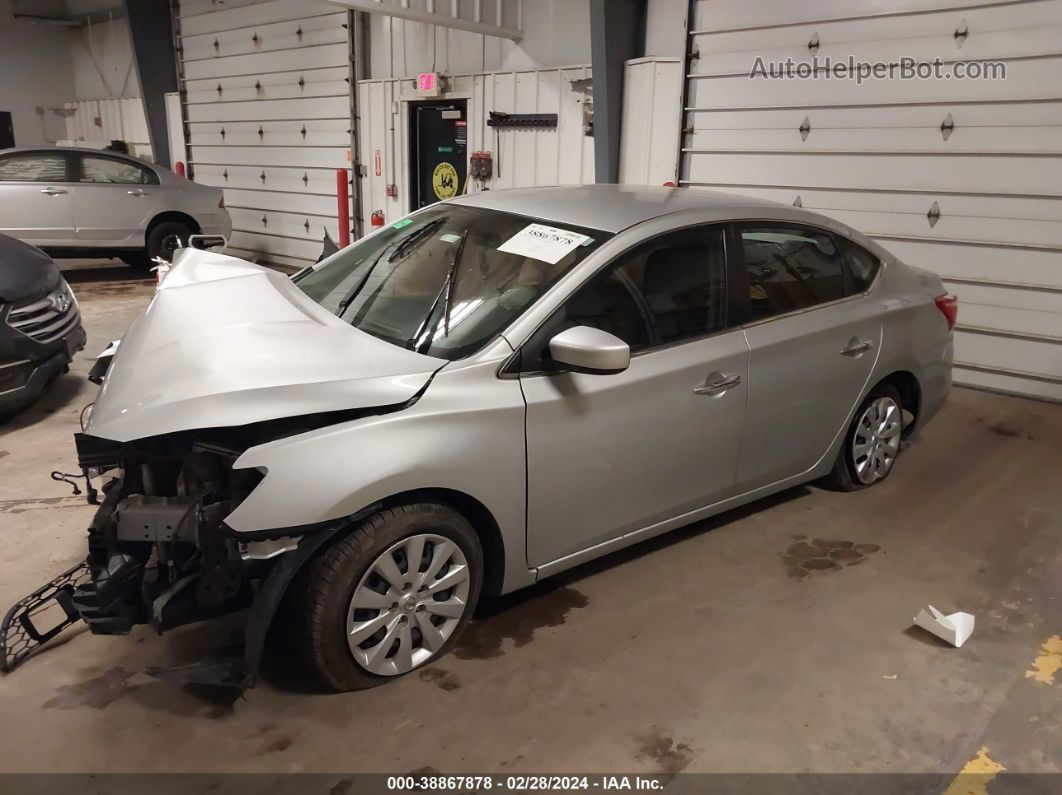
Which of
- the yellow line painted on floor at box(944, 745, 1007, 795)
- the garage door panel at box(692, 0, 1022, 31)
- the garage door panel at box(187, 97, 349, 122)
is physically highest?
the garage door panel at box(692, 0, 1022, 31)

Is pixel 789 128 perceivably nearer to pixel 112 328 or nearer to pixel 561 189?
pixel 561 189

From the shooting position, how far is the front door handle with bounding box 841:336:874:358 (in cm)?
332

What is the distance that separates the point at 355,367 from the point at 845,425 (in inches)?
91.4

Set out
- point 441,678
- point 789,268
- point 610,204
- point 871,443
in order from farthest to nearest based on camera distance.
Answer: point 871,443 → point 789,268 → point 610,204 → point 441,678

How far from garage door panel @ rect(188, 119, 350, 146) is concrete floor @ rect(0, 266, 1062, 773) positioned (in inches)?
286

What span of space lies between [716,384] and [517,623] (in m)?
1.12

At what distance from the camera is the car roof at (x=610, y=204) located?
282 centimetres

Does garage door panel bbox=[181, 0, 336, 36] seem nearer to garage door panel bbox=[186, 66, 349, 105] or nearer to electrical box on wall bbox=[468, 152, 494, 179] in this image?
garage door panel bbox=[186, 66, 349, 105]

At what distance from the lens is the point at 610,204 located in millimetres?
2979

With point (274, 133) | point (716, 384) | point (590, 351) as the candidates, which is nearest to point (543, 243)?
point (590, 351)

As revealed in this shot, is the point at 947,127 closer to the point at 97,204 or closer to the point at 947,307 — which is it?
the point at 947,307

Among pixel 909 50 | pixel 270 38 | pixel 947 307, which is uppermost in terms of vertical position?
pixel 270 38

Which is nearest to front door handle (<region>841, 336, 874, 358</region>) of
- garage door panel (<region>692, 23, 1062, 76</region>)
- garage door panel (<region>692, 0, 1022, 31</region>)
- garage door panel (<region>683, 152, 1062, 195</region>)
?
garage door panel (<region>683, 152, 1062, 195</region>)

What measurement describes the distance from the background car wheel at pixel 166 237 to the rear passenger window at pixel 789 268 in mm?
7818
